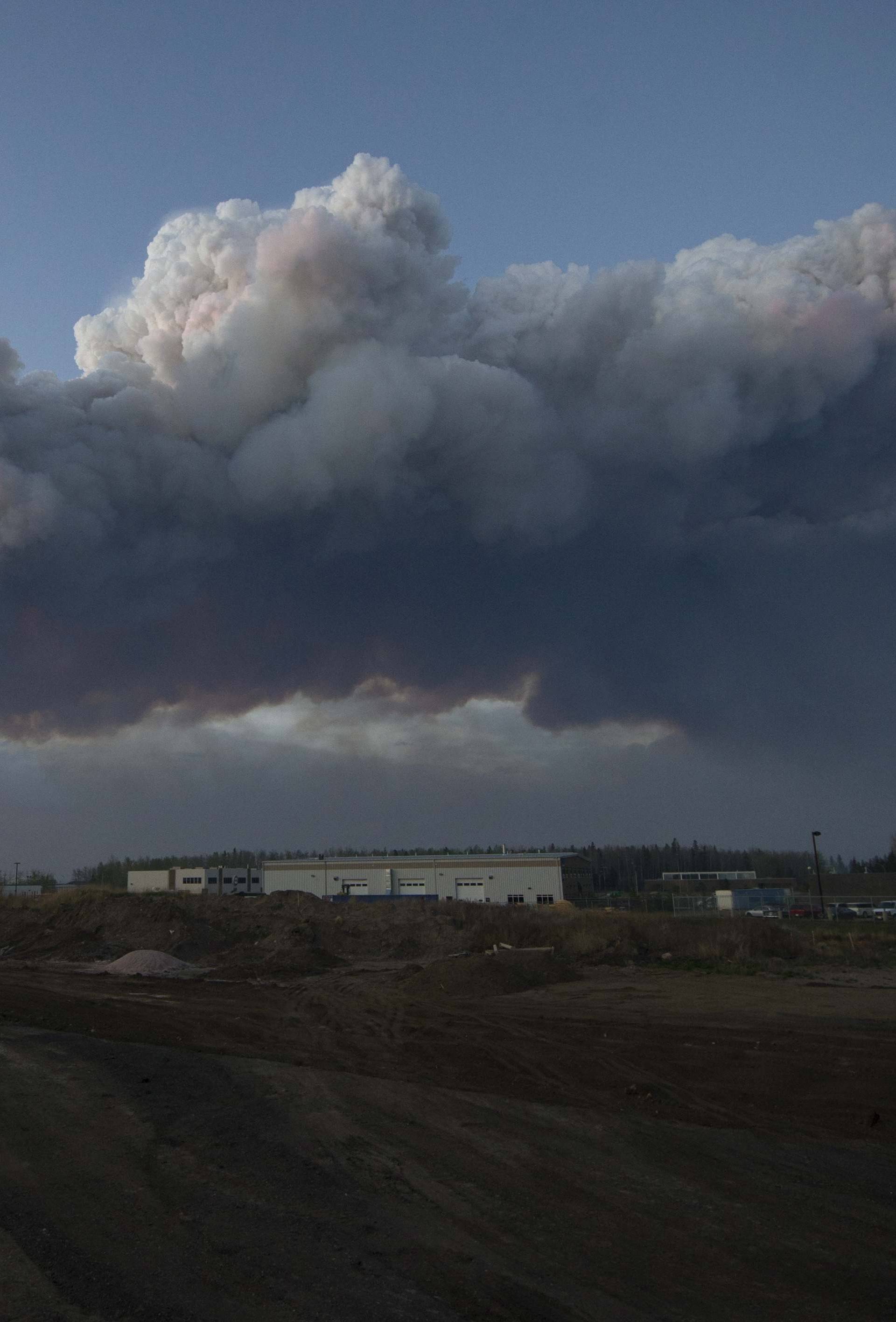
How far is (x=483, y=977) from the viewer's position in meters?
25.9

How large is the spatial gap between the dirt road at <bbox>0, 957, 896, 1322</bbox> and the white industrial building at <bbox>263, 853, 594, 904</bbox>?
53015mm

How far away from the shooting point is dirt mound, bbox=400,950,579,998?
2502cm

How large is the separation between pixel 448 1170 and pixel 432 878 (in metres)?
64.9

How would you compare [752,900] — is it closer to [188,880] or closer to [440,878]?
[440,878]

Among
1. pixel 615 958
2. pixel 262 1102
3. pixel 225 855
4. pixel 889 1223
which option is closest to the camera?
pixel 889 1223

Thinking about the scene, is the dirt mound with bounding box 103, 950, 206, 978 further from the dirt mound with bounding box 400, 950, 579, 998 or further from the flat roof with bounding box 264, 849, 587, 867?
the flat roof with bounding box 264, 849, 587, 867

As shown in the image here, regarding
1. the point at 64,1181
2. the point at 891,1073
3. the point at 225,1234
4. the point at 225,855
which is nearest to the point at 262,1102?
the point at 64,1181

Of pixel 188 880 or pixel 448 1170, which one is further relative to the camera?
pixel 188 880

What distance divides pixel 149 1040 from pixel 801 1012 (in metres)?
14.2

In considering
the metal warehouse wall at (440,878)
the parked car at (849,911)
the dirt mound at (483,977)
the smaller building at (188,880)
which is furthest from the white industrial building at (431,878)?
the dirt mound at (483,977)

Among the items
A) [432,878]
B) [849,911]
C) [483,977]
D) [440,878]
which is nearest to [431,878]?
[432,878]

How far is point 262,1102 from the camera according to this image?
11500 mm

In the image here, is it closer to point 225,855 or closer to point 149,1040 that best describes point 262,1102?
point 149,1040

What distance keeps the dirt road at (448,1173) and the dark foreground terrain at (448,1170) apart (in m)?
0.03
